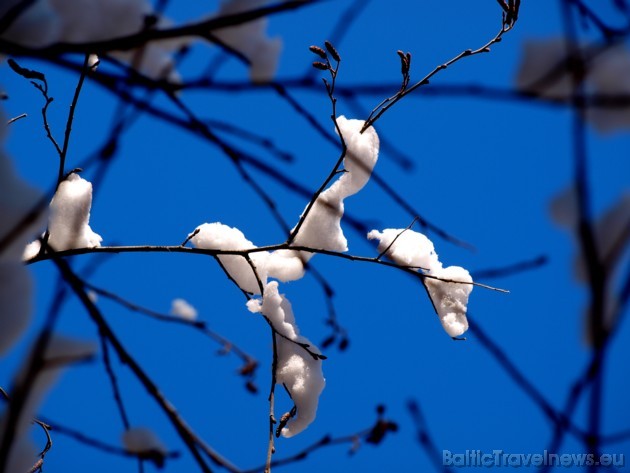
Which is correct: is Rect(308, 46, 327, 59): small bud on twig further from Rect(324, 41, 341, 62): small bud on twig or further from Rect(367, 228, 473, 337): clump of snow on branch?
Rect(367, 228, 473, 337): clump of snow on branch

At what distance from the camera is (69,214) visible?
0.83 m

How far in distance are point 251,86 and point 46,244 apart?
0.40 metres

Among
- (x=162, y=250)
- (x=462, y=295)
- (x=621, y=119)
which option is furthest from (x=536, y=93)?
(x=162, y=250)

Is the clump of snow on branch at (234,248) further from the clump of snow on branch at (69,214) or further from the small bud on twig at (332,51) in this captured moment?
the small bud on twig at (332,51)

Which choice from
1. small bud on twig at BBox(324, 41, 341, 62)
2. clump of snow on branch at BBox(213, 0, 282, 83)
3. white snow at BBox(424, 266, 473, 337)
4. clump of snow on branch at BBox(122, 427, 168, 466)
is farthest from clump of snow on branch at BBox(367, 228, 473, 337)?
clump of snow on branch at BBox(122, 427, 168, 466)

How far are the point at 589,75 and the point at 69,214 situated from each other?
30.1 inches

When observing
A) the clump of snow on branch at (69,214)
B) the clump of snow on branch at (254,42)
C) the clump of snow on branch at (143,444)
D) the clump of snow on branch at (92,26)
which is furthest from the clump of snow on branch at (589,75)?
the clump of snow on branch at (143,444)

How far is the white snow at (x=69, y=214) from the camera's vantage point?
32.7 inches

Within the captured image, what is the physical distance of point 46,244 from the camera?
79cm

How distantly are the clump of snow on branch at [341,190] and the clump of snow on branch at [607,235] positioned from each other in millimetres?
274

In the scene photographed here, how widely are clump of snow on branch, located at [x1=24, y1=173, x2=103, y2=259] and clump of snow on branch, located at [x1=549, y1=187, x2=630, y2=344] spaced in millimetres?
644

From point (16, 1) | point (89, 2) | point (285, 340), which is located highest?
point (89, 2)

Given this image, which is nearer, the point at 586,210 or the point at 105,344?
the point at 586,210

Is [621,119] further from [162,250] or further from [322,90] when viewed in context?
[162,250]
